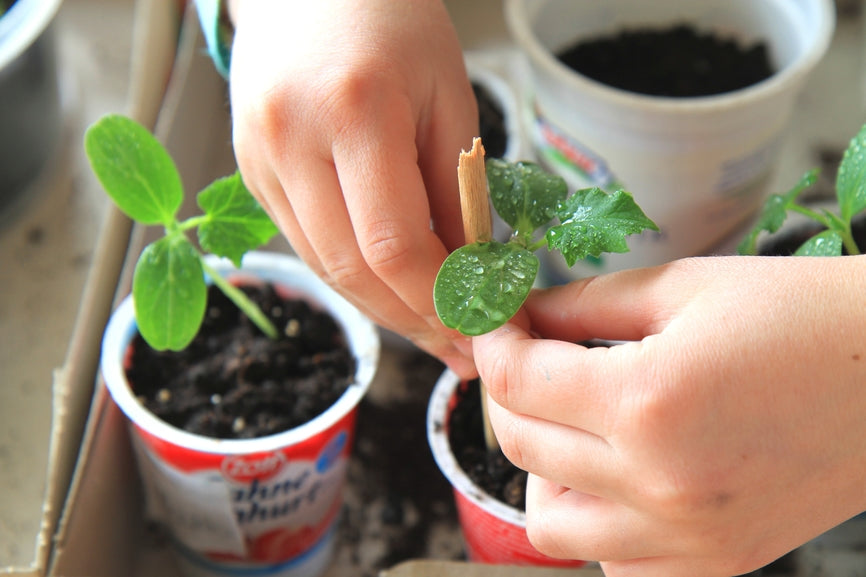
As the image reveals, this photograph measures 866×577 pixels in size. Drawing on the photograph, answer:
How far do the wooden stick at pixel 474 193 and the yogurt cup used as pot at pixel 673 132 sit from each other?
0.38m

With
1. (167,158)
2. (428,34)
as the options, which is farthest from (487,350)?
(167,158)

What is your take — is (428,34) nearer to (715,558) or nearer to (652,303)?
(652,303)

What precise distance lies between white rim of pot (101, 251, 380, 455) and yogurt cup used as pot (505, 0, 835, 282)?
0.30 m

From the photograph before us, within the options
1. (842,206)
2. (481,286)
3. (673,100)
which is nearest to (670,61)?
(673,100)

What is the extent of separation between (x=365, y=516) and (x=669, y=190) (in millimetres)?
499

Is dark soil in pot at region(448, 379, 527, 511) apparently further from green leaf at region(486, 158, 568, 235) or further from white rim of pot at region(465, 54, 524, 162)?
white rim of pot at region(465, 54, 524, 162)

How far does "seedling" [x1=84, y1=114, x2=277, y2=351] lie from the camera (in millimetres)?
726

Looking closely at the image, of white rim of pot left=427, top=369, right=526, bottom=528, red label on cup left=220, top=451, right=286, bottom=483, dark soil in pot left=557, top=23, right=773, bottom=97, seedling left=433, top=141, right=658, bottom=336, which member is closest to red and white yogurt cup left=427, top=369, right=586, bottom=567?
white rim of pot left=427, top=369, right=526, bottom=528

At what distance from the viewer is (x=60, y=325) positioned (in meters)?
1.06

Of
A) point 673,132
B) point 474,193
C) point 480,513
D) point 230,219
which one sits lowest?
point 480,513

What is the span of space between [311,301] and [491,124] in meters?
0.39

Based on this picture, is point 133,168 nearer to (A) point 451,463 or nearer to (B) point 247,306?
(B) point 247,306

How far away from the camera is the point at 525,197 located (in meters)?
0.61

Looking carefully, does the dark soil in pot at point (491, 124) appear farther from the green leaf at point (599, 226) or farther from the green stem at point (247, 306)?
the green leaf at point (599, 226)
